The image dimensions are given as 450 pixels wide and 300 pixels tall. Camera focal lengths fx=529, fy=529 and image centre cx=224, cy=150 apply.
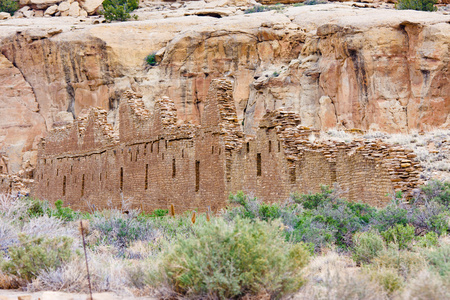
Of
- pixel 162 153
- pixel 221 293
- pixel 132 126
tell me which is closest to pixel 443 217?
pixel 221 293

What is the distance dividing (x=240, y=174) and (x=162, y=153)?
495 centimetres

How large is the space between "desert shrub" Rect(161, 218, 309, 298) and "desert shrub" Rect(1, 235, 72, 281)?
6.76ft

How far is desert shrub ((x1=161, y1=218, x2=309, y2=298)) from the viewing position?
21.7 ft

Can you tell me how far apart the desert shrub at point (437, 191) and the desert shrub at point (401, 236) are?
123 inches

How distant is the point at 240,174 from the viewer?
18.8m

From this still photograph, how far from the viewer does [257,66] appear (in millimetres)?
37938

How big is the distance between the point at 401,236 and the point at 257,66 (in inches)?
1141

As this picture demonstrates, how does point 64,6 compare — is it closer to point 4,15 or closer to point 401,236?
point 4,15

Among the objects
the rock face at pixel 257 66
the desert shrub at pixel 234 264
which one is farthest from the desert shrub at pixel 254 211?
the rock face at pixel 257 66

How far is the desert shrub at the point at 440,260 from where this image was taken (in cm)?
708

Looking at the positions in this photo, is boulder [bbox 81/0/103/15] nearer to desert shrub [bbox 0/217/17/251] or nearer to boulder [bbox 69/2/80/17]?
boulder [bbox 69/2/80/17]

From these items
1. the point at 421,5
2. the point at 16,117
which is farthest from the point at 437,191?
the point at 16,117

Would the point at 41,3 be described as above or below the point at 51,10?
above

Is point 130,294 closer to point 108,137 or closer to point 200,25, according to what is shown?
point 108,137
